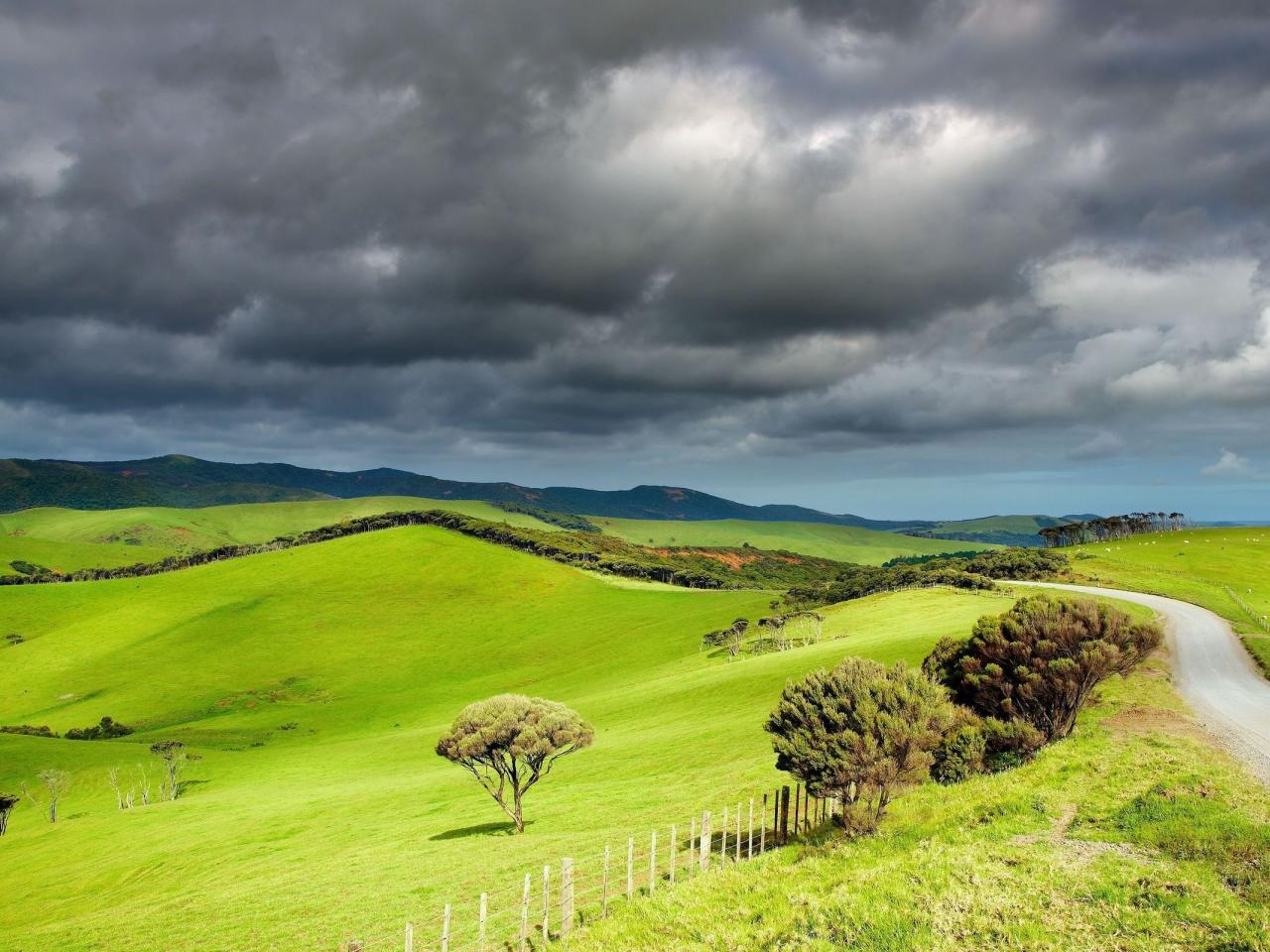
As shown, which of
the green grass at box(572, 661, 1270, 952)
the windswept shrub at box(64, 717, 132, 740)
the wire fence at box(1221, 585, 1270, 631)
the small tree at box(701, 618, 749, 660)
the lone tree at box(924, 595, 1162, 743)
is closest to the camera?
the green grass at box(572, 661, 1270, 952)

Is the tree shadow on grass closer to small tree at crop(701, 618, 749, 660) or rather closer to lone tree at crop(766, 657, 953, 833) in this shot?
lone tree at crop(766, 657, 953, 833)

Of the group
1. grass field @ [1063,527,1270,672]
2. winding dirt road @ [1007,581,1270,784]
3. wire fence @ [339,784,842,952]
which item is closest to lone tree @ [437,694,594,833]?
wire fence @ [339,784,842,952]

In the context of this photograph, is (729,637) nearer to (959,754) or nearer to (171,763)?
(171,763)

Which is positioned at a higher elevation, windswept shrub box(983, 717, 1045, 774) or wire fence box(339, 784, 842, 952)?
windswept shrub box(983, 717, 1045, 774)

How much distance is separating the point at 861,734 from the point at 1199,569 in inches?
5527

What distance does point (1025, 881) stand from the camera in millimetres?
18297

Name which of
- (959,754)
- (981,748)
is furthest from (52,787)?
(981,748)

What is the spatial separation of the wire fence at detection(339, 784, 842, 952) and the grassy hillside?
222 centimetres

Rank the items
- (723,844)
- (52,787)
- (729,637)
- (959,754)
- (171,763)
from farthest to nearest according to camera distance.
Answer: (729,637), (171,763), (52,787), (959,754), (723,844)

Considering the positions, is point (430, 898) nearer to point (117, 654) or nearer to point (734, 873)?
point (734, 873)

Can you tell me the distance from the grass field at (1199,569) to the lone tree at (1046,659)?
40473mm

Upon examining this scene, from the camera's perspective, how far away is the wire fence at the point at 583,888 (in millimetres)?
22297

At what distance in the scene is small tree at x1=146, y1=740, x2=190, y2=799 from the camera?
300ft

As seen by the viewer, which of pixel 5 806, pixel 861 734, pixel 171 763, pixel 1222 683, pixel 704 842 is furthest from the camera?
pixel 171 763
